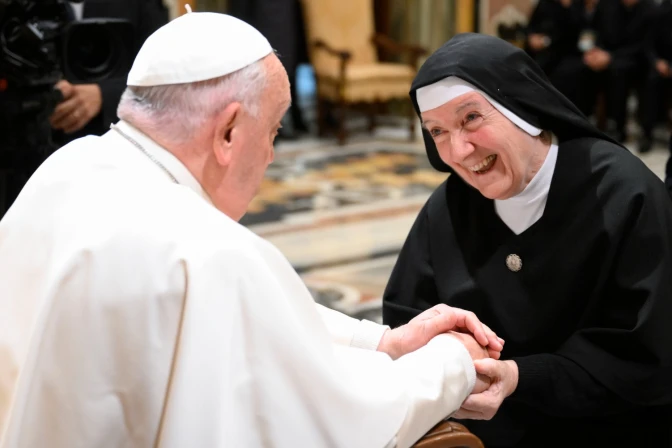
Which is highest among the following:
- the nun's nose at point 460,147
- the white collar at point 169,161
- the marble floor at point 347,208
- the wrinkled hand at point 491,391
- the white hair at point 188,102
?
the white hair at point 188,102

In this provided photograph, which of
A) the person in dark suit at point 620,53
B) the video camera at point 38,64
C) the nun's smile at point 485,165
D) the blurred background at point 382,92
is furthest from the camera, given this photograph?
the person in dark suit at point 620,53

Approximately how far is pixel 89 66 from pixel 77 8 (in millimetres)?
427

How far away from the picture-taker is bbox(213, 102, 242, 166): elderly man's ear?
73.6 inches

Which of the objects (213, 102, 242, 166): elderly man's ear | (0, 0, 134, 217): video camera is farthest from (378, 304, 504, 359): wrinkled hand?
(0, 0, 134, 217): video camera

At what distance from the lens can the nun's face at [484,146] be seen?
7.77 feet

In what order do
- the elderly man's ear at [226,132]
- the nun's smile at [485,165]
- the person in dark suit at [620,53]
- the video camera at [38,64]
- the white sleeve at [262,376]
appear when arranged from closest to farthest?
the white sleeve at [262,376] < the elderly man's ear at [226,132] < the nun's smile at [485,165] < the video camera at [38,64] < the person in dark suit at [620,53]

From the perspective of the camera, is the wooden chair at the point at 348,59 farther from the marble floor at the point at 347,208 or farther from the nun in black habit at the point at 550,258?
the nun in black habit at the point at 550,258

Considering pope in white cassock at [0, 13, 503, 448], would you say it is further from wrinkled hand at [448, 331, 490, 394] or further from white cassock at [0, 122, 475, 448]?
wrinkled hand at [448, 331, 490, 394]

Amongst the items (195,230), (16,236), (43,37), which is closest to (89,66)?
(43,37)

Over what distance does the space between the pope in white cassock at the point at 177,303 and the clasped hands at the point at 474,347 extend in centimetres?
24

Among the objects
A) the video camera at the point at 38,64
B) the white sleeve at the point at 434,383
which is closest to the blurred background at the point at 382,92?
the video camera at the point at 38,64

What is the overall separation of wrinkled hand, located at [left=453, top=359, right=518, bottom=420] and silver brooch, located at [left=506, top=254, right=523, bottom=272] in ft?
0.91

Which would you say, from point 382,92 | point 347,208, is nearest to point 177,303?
point 347,208

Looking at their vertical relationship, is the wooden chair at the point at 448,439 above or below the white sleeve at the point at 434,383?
below
